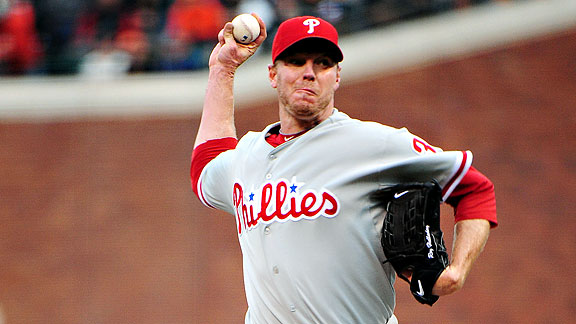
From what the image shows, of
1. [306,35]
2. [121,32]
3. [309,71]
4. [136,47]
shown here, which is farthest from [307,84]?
[121,32]

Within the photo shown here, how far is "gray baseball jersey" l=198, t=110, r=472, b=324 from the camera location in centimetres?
340

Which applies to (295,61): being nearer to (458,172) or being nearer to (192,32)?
(458,172)

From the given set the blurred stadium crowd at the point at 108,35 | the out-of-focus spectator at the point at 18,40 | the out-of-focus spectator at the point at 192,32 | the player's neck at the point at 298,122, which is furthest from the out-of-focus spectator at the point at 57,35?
the player's neck at the point at 298,122

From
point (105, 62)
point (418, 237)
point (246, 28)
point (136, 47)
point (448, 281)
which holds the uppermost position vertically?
point (136, 47)

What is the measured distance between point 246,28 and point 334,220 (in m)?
1.10

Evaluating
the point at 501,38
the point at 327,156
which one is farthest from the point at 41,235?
the point at 327,156

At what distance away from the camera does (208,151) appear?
13.7ft

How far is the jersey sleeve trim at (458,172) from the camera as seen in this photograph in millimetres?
3365

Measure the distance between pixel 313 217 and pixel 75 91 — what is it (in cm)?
899

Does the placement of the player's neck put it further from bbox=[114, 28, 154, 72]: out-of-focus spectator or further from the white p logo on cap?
bbox=[114, 28, 154, 72]: out-of-focus spectator

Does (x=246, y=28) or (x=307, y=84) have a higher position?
(x=246, y=28)

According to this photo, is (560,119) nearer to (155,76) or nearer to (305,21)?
(155,76)

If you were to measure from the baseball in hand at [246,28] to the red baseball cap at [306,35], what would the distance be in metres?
0.36

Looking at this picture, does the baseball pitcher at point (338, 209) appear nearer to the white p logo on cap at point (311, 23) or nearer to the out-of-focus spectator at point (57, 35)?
the white p logo on cap at point (311, 23)
